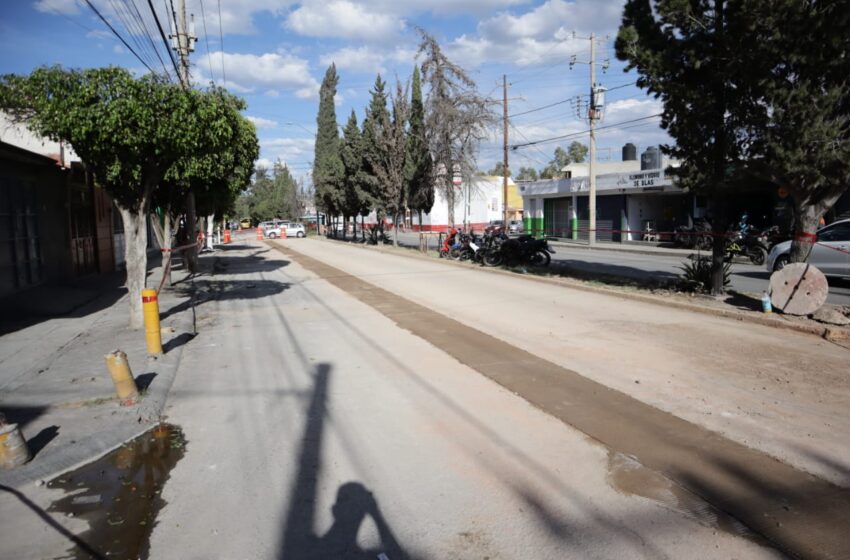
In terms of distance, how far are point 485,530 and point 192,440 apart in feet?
9.64

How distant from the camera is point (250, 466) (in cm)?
472

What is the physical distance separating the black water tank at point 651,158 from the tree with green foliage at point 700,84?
30.3 meters

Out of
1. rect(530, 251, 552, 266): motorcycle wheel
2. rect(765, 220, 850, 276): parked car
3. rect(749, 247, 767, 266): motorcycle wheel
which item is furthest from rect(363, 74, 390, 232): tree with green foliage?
rect(765, 220, 850, 276): parked car

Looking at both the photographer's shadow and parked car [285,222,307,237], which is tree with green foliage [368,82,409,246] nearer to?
the photographer's shadow

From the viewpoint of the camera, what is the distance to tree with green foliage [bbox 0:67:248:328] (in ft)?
27.7

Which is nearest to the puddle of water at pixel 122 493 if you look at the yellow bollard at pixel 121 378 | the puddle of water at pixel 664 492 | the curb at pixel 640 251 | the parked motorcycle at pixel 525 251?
the yellow bollard at pixel 121 378

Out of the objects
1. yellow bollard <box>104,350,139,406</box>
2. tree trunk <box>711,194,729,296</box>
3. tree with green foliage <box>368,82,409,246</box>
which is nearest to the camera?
yellow bollard <box>104,350,139,406</box>

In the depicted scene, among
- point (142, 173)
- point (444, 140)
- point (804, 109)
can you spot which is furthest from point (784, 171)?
point (444, 140)

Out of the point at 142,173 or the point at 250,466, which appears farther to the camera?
the point at 142,173

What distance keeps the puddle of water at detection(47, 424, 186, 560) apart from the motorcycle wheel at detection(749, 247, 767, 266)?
19.6 metres

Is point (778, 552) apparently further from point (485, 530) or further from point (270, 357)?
point (270, 357)

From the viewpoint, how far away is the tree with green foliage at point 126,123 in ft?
27.7

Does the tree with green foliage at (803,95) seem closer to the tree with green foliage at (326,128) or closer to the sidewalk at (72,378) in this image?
the sidewalk at (72,378)

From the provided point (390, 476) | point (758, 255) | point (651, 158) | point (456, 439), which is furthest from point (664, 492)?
point (651, 158)
